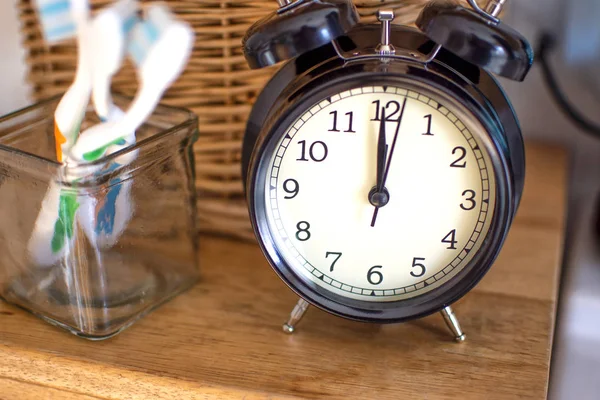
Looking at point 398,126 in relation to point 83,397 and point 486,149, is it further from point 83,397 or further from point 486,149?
point 83,397

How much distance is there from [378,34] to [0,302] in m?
0.49

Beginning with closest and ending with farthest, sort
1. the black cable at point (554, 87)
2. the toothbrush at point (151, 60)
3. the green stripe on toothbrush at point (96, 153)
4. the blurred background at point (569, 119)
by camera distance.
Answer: the toothbrush at point (151, 60)
the green stripe on toothbrush at point (96, 153)
the blurred background at point (569, 119)
the black cable at point (554, 87)

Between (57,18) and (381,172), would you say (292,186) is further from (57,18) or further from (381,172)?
(57,18)

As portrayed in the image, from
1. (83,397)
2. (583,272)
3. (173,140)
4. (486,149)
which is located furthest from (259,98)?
(583,272)

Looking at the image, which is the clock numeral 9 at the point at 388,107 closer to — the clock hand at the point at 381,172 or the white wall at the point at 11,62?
the clock hand at the point at 381,172

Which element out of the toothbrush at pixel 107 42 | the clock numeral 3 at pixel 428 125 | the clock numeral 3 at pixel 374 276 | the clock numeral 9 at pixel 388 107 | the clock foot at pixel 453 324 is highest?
the toothbrush at pixel 107 42

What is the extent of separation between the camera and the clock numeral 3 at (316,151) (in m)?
0.61

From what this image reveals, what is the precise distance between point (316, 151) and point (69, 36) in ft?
0.77

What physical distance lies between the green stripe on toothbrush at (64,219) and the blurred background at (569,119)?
30 cm

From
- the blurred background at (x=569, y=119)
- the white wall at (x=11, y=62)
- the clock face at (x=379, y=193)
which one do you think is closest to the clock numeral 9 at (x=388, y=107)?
the clock face at (x=379, y=193)

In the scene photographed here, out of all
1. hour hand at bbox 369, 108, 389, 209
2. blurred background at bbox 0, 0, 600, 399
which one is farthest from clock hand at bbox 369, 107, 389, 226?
blurred background at bbox 0, 0, 600, 399

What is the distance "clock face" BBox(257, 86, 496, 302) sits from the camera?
1.95 feet

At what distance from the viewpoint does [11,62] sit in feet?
3.63

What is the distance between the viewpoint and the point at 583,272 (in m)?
0.90
